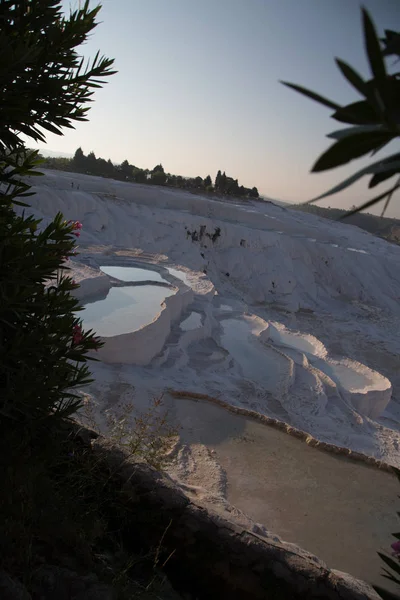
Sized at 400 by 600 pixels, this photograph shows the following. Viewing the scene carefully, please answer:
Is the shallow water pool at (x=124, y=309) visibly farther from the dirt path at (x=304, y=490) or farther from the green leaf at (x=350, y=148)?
the green leaf at (x=350, y=148)

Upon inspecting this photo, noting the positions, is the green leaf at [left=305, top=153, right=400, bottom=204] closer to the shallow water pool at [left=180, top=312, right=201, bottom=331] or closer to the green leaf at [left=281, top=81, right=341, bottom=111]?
the green leaf at [left=281, top=81, right=341, bottom=111]

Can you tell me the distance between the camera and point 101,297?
1014 centimetres

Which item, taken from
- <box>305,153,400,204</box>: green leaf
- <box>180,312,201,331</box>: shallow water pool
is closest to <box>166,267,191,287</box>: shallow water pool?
<box>180,312,201,331</box>: shallow water pool

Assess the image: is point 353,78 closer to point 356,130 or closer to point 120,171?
point 356,130

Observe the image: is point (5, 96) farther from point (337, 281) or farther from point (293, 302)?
point (337, 281)

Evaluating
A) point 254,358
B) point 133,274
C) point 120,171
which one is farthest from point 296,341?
point 120,171

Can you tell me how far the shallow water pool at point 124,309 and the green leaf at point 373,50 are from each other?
7.42 meters

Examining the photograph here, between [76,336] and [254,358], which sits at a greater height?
[76,336]

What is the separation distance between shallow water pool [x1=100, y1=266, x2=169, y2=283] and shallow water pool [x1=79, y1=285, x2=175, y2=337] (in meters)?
0.63

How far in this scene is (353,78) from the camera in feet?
2.27

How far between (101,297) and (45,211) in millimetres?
10028

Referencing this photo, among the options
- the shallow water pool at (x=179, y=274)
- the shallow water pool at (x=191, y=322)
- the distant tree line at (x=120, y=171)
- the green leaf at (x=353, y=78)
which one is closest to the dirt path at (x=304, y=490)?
the green leaf at (x=353, y=78)

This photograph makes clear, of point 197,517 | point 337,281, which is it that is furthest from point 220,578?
point 337,281

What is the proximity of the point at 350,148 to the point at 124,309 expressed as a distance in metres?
9.12
